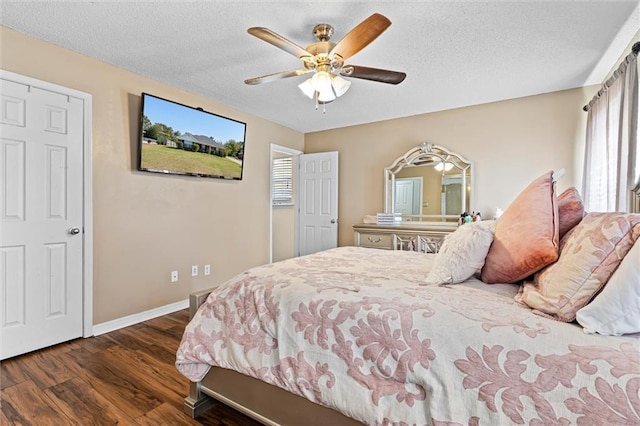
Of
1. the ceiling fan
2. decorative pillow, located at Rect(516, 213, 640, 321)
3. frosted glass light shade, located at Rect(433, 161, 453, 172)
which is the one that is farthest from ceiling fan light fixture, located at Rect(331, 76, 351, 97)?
frosted glass light shade, located at Rect(433, 161, 453, 172)

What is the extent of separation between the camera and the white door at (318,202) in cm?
484

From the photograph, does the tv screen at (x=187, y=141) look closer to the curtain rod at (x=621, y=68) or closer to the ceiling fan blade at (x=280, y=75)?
the ceiling fan blade at (x=280, y=75)

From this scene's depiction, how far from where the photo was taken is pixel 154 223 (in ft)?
10.6

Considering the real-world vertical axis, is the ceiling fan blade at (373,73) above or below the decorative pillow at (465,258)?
above

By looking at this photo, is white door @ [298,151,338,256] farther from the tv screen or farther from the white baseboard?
the white baseboard

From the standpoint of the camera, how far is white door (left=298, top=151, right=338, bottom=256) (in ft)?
15.9

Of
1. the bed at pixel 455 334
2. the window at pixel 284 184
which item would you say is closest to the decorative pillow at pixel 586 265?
the bed at pixel 455 334

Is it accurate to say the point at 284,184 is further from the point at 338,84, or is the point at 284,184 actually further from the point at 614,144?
the point at 614,144

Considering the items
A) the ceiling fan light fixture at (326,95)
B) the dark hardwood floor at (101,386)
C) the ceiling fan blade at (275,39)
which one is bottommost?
the dark hardwood floor at (101,386)

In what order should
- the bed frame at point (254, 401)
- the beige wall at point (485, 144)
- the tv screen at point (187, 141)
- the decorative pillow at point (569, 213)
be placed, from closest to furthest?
the bed frame at point (254, 401) → the decorative pillow at point (569, 213) → the tv screen at point (187, 141) → the beige wall at point (485, 144)

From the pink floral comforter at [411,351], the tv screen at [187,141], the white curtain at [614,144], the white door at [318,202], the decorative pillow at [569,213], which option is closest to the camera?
the pink floral comforter at [411,351]

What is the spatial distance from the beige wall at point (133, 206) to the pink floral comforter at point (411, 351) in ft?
5.79

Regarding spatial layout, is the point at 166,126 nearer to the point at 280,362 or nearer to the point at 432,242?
the point at 280,362

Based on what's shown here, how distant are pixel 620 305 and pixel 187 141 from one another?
3.54 m
